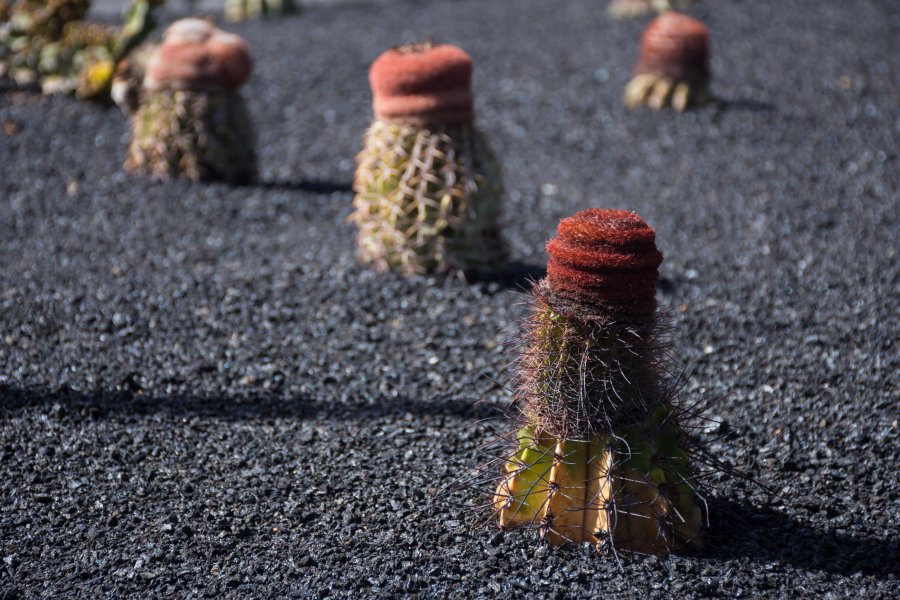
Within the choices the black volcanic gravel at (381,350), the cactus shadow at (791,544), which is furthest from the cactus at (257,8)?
the cactus shadow at (791,544)

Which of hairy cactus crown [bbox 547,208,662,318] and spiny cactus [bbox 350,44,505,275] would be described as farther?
spiny cactus [bbox 350,44,505,275]

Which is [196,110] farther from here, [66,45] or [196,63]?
[66,45]

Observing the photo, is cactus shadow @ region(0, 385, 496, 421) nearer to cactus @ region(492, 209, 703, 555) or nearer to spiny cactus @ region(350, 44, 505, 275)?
cactus @ region(492, 209, 703, 555)

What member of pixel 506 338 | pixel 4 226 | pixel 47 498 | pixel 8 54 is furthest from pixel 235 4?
pixel 47 498

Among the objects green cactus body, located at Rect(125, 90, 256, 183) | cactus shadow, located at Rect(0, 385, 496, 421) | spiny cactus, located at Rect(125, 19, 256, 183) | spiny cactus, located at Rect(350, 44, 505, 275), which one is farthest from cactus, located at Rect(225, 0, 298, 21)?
cactus shadow, located at Rect(0, 385, 496, 421)

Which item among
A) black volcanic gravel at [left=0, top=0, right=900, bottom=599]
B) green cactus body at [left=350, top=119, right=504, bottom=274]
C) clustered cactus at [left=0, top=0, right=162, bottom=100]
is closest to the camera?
black volcanic gravel at [left=0, top=0, right=900, bottom=599]

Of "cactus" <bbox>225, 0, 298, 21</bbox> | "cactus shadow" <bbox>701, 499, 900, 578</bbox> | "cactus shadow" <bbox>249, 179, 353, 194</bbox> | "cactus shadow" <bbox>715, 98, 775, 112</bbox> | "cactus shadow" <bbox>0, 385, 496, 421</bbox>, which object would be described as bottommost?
"cactus shadow" <bbox>0, 385, 496, 421</bbox>

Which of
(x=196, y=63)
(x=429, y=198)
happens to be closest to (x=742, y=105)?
(x=429, y=198)
